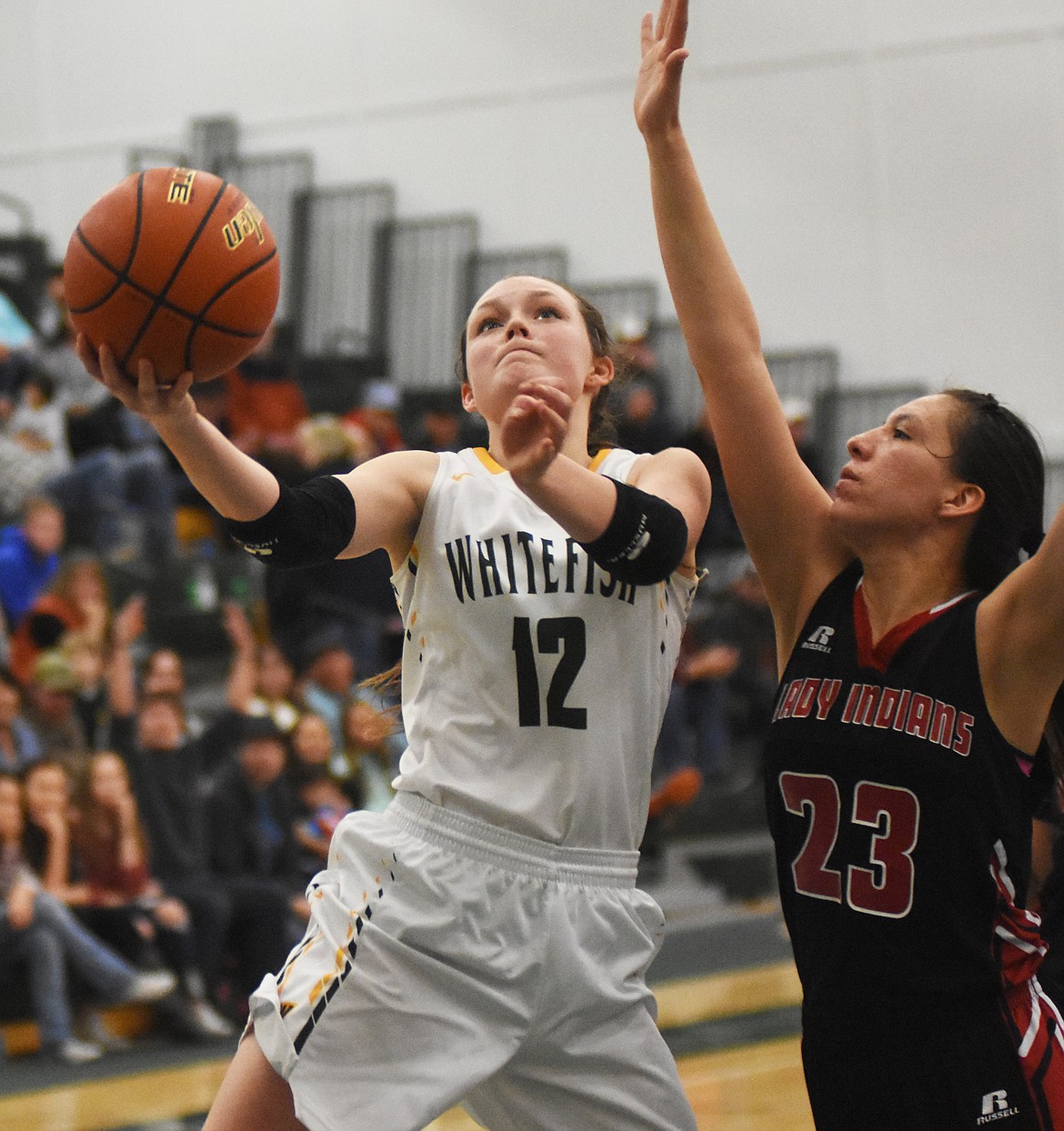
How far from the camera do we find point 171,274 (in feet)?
8.42

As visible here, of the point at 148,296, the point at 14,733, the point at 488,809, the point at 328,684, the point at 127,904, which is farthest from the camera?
the point at 328,684

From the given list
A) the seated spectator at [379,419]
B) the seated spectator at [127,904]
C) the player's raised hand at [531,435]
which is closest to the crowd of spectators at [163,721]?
the seated spectator at [127,904]

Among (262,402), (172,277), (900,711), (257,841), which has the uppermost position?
(172,277)

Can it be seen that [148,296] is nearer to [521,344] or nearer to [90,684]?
[521,344]

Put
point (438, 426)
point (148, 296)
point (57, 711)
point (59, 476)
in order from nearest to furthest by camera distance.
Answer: point (148, 296), point (57, 711), point (59, 476), point (438, 426)

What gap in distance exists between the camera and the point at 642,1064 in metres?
2.63

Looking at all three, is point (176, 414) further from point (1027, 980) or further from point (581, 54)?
point (581, 54)

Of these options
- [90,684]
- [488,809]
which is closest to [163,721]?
[90,684]

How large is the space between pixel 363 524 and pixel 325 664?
17.2 ft

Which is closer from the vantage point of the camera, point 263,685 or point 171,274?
point 171,274

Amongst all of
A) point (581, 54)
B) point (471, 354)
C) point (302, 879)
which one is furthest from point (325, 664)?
point (581, 54)

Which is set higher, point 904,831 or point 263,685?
point 904,831

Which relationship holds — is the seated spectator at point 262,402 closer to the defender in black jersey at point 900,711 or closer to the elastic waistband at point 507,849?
the defender in black jersey at point 900,711

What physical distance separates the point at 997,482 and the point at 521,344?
867mm
